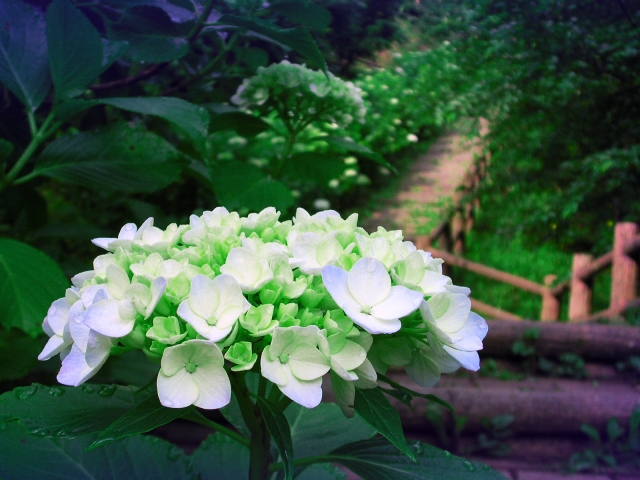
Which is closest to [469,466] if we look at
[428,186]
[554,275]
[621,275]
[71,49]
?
[71,49]

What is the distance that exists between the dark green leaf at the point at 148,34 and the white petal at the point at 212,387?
417 millimetres

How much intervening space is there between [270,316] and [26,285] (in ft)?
1.10

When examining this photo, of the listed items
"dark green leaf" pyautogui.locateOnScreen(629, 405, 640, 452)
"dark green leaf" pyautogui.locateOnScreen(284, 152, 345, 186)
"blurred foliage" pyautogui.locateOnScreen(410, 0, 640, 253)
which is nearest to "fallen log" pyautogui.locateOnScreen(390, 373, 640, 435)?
"dark green leaf" pyautogui.locateOnScreen(629, 405, 640, 452)

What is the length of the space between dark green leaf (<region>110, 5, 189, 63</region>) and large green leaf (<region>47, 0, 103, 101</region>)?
70 millimetres

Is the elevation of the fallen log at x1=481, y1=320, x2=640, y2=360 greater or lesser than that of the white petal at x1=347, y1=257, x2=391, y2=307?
lesser

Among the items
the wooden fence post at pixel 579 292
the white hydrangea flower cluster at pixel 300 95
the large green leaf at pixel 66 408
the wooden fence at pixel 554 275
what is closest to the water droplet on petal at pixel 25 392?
the large green leaf at pixel 66 408

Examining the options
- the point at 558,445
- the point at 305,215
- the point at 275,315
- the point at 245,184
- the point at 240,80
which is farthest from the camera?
the point at 558,445

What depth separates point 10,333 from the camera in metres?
0.64

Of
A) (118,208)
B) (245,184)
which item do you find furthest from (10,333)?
(118,208)

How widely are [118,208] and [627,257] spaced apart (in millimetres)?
1472

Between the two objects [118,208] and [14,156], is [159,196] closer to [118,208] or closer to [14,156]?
[118,208]

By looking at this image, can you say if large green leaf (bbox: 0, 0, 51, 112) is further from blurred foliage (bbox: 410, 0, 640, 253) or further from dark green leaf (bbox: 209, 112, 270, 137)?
blurred foliage (bbox: 410, 0, 640, 253)

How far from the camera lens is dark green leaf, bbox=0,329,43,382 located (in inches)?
22.5

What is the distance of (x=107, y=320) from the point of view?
0.77ft
